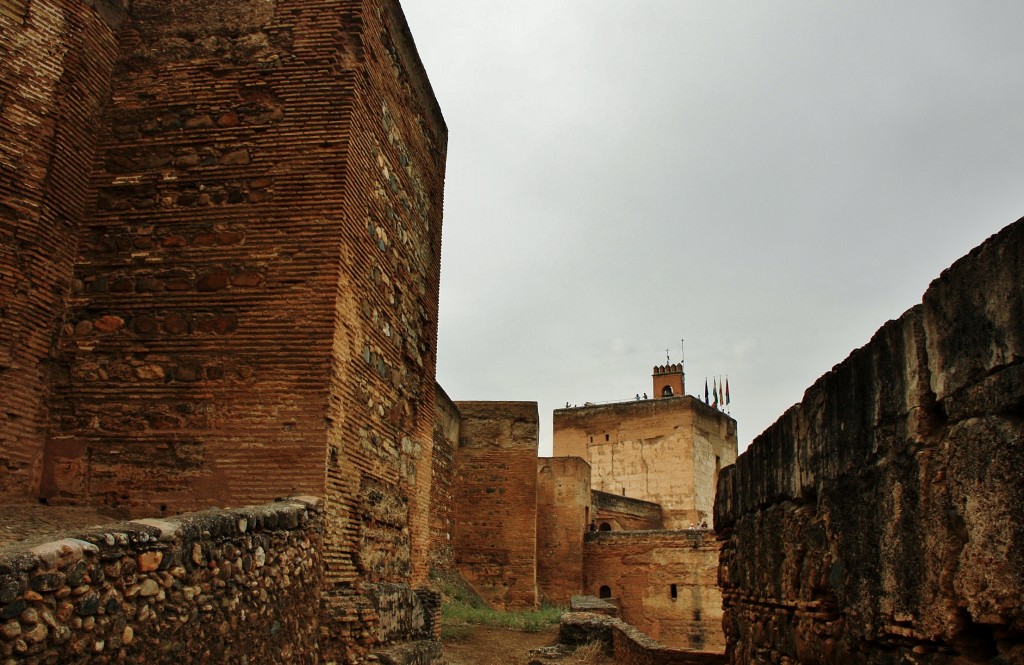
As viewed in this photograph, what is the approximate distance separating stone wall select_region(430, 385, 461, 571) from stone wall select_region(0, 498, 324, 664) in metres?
12.5

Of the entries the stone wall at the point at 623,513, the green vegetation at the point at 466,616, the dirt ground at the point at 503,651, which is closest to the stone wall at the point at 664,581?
the stone wall at the point at 623,513

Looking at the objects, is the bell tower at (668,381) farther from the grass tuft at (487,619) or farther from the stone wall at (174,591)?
the stone wall at (174,591)

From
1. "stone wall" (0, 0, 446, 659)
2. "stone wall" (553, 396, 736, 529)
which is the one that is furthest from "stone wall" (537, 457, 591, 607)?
"stone wall" (0, 0, 446, 659)

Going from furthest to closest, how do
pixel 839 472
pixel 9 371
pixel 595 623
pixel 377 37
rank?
pixel 595 623 → pixel 377 37 → pixel 9 371 → pixel 839 472

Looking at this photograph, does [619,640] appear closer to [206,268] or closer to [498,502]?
[498,502]

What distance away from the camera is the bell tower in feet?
149

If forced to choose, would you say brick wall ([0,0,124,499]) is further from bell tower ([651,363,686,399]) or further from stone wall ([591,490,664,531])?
bell tower ([651,363,686,399])

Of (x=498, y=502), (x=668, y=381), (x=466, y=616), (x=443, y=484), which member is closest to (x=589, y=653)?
(x=466, y=616)

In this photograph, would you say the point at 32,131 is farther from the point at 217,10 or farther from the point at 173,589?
the point at 173,589

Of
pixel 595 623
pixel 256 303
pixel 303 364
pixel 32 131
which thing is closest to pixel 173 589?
pixel 303 364

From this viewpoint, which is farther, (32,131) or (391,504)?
(391,504)

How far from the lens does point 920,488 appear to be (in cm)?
281

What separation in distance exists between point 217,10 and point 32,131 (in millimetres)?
1668

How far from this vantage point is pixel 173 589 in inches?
138
